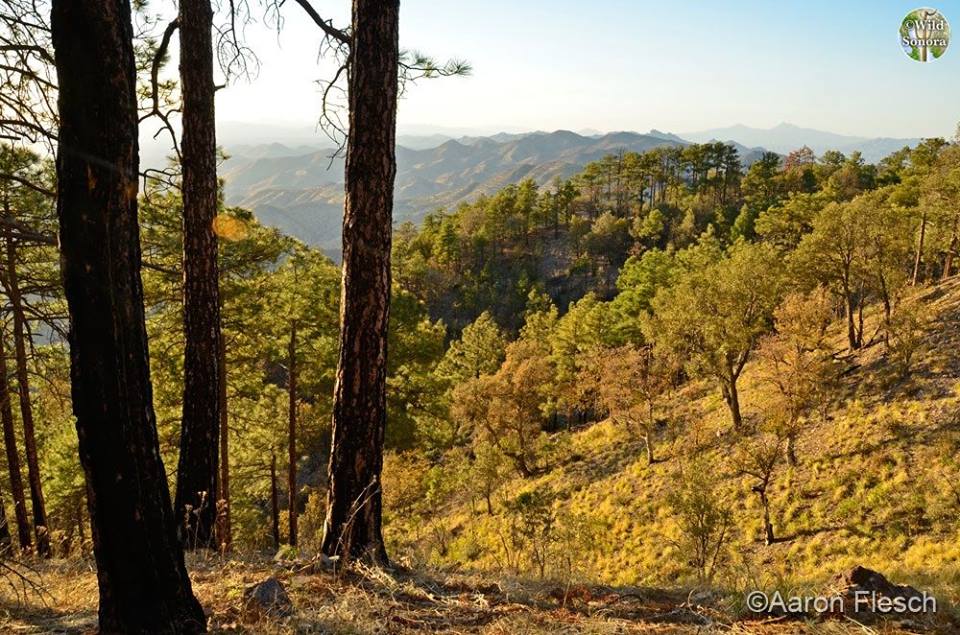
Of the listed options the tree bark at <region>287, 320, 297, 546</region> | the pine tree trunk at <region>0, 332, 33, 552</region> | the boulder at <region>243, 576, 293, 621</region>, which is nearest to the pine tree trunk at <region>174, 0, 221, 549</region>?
the boulder at <region>243, 576, 293, 621</region>

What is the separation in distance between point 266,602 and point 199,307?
130 inches

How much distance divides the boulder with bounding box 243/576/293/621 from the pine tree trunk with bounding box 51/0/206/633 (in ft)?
1.20

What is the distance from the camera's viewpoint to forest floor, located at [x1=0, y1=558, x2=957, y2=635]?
2.87m

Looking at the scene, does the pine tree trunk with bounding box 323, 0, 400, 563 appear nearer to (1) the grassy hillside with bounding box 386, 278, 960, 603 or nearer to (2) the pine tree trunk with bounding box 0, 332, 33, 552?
(2) the pine tree trunk with bounding box 0, 332, 33, 552

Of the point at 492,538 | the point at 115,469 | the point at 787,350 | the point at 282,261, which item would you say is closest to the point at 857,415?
the point at 787,350

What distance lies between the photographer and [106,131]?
2.56m

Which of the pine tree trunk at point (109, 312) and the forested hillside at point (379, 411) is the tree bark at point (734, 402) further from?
the pine tree trunk at point (109, 312)

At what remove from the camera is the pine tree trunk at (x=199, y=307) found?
5301 mm

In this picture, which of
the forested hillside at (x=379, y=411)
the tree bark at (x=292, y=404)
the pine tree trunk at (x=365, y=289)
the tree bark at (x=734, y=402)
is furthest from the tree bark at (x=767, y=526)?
the pine tree trunk at (x=365, y=289)

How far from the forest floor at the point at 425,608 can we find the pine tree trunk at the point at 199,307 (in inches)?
52.0

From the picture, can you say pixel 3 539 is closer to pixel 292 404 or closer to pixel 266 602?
pixel 266 602

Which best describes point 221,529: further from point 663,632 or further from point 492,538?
point 492,538

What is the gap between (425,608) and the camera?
3.30 meters

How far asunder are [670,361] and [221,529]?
25.2 meters
